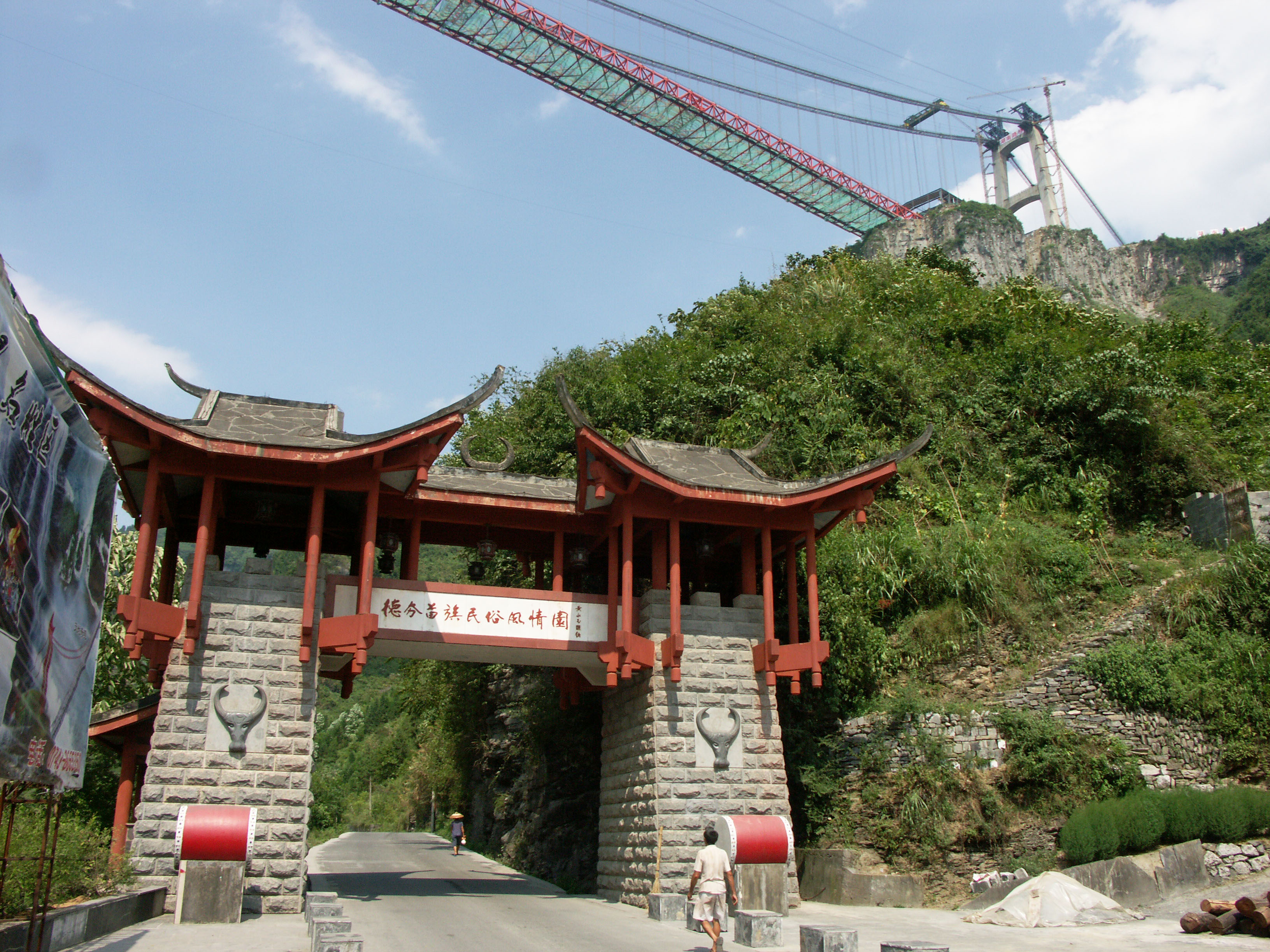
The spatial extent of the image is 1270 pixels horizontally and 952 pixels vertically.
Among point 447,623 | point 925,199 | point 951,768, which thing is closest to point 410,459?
point 447,623

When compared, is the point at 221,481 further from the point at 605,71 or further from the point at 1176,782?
the point at 605,71

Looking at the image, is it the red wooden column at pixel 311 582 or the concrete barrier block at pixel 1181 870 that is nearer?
the concrete barrier block at pixel 1181 870

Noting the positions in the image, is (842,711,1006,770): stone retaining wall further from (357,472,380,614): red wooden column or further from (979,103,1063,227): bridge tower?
(979,103,1063,227): bridge tower

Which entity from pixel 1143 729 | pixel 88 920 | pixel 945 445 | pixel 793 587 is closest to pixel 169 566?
pixel 88 920

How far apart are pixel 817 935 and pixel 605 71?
3755 cm

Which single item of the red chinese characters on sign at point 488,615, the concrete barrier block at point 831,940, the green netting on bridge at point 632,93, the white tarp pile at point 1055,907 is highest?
the green netting on bridge at point 632,93

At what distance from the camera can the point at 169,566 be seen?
13500 mm

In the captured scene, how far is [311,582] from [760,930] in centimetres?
631

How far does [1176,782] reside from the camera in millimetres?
12812

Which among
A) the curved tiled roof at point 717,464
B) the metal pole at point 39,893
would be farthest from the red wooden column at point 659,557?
the metal pole at point 39,893

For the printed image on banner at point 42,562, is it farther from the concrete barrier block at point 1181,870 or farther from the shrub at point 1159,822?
the concrete barrier block at point 1181,870

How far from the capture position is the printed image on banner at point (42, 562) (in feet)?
18.8

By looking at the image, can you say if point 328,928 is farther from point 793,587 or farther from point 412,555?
point 793,587

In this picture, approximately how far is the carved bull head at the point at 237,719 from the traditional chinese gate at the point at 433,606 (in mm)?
25
